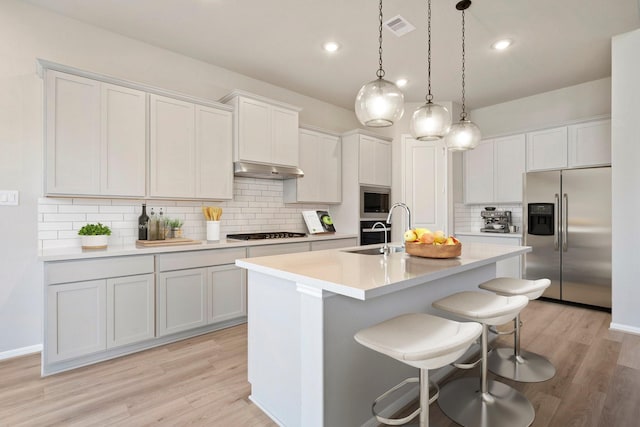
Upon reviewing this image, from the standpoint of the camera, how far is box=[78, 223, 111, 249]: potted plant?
2.61 meters

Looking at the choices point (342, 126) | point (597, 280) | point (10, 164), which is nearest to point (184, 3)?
point (10, 164)

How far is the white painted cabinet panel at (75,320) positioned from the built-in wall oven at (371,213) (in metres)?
3.04

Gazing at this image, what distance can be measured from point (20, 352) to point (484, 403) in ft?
11.1

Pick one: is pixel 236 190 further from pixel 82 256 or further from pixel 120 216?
pixel 82 256

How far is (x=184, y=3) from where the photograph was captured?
8.58 ft

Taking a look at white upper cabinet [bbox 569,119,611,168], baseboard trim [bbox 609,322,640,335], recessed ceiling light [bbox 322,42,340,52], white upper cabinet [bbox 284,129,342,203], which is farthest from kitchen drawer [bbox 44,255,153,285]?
white upper cabinet [bbox 569,119,611,168]

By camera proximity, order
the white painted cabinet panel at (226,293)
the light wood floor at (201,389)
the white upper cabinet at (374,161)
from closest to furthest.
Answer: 1. the light wood floor at (201,389)
2. the white painted cabinet panel at (226,293)
3. the white upper cabinet at (374,161)

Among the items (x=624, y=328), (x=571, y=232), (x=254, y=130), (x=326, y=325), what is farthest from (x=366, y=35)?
(x=624, y=328)

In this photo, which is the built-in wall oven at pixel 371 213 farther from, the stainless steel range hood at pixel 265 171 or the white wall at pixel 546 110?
the white wall at pixel 546 110

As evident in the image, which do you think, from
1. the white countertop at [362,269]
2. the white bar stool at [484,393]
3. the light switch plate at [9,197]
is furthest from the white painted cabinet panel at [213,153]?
the white bar stool at [484,393]

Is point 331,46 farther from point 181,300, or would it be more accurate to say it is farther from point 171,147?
point 181,300

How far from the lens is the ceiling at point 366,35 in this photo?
268cm

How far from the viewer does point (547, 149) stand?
14.4 ft

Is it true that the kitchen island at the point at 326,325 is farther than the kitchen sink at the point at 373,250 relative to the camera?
No
